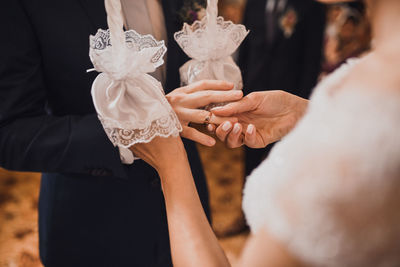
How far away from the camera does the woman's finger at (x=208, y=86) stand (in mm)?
599

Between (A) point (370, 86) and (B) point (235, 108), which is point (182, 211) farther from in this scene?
(A) point (370, 86)

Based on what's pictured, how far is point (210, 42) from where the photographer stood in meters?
0.60

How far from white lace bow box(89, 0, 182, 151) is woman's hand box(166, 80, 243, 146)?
0.05 m

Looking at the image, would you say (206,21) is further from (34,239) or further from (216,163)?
(216,163)

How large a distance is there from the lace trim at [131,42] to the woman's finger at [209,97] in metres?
0.10

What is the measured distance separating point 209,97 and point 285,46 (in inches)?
46.8

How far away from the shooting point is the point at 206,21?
0.59m

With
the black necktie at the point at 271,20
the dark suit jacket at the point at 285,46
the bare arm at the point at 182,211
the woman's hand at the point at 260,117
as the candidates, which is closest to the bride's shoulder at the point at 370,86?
the woman's hand at the point at 260,117

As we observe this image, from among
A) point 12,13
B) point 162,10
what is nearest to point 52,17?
point 12,13

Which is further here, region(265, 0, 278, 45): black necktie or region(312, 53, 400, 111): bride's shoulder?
region(265, 0, 278, 45): black necktie

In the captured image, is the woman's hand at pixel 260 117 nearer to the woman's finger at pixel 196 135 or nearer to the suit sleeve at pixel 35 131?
the woman's finger at pixel 196 135

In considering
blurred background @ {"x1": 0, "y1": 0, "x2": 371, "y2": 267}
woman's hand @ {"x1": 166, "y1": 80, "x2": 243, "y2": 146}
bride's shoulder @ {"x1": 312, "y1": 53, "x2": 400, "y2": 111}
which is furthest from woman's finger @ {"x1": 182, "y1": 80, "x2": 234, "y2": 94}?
blurred background @ {"x1": 0, "y1": 0, "x2": 371, "y2": 267}

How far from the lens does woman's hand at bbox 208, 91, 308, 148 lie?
59 cm

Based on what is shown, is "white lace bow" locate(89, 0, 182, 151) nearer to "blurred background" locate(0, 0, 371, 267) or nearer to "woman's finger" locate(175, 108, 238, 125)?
"woman's finger" locate(175, 108, 238, 125)
